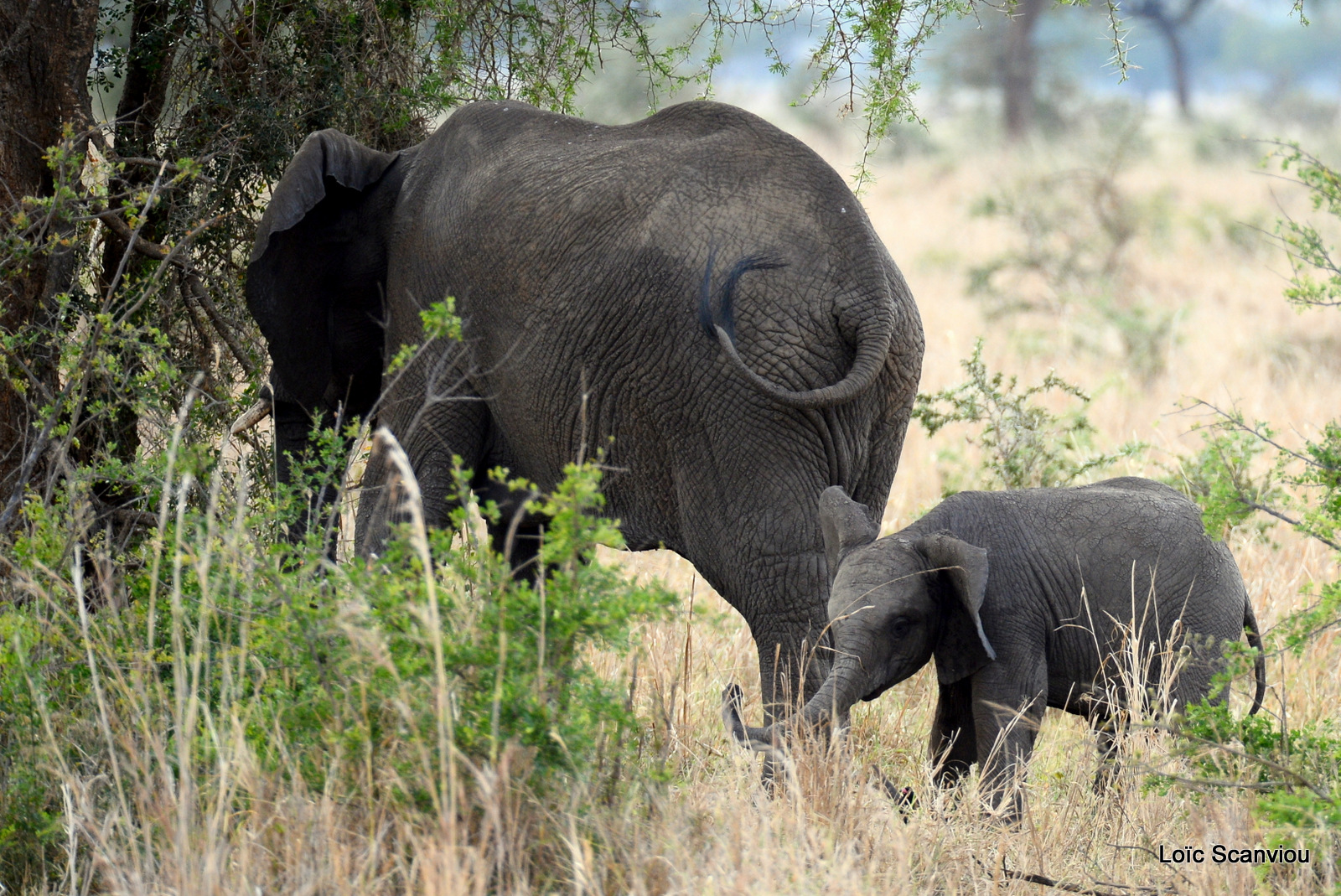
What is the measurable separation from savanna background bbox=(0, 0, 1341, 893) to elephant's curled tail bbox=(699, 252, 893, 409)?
520mm

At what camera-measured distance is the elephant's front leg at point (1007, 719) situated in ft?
12.8

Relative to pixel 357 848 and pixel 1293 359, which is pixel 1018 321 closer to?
pixel 1293 359

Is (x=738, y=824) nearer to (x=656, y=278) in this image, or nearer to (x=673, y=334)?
(x=673, y=334)

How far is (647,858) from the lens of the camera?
2838 mm

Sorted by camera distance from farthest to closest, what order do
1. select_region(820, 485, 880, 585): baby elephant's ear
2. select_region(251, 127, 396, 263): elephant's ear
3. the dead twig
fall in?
select_region(251, 127, 396, 263): elephant's ear < select_region(820, 485, 880, 585): baby elephant's ear < the dead twig

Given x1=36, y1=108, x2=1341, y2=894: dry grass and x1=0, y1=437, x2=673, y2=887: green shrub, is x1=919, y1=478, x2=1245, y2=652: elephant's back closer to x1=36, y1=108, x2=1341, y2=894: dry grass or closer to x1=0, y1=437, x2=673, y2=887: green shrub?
x1=36, y1=108, x2=1341, y2=894: dry grass

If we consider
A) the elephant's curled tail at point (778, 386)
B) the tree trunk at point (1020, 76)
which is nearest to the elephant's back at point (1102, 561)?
the elephant's curled tail at point (778, 386)

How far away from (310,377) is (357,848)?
106 inches

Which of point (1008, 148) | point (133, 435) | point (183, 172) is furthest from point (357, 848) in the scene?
point (1008, 148)

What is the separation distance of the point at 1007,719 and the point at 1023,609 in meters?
0.31

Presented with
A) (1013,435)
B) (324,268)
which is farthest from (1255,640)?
(324,268)

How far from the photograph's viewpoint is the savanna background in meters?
2.92

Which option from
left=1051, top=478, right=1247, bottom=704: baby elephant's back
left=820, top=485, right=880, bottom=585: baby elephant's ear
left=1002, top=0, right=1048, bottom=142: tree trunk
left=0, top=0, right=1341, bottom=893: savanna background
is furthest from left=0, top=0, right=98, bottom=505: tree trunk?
left=1002, top=0, right=1048, bottom=142: tree trunk

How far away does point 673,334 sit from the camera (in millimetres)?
4035
